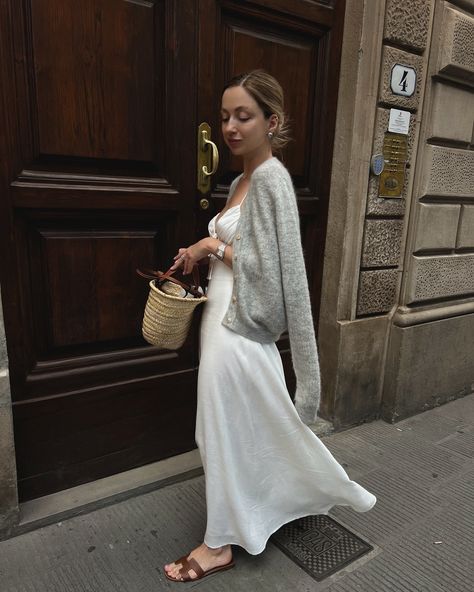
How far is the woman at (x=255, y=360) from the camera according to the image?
1724 mm

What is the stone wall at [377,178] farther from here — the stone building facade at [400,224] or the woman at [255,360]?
the woman at [255,360]

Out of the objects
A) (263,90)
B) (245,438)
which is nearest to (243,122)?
(263,90)

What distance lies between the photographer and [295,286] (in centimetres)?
174

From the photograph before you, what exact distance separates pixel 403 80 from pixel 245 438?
7.99 feet

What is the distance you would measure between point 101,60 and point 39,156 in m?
0.52

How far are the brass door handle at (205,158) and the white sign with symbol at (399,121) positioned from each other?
125cm

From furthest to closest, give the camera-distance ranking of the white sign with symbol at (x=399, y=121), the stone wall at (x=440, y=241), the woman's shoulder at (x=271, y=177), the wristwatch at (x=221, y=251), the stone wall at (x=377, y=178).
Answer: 1. the stone wall at (x=440, y=241)
2. the white sign with symbol at (x=399, y=121)
3. the stone wall at (x=377, y=178)
4. the wristwatch at (x=221, y=251)
5. the woman's shoulder at (x=271, y=177)

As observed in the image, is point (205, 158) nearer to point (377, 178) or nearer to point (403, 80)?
point (377, 178)

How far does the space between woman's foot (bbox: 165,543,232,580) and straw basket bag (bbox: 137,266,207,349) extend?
89 centimetres

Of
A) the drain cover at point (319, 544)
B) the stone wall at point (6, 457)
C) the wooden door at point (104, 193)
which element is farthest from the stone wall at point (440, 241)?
the stone wall at point (6, 457)

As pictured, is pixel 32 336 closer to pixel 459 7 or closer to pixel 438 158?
pixel 438 158

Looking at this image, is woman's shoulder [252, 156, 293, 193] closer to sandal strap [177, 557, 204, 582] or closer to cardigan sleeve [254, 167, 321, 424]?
cardigan sleeve [254, 167, 321, 424]

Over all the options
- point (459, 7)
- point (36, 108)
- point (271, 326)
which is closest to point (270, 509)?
point (271, 326)

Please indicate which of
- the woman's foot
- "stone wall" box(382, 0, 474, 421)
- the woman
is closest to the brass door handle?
the woman
